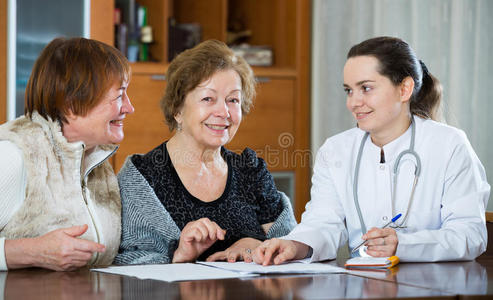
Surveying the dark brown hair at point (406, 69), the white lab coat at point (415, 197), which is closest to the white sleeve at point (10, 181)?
the white lab coat at point (415, 197)

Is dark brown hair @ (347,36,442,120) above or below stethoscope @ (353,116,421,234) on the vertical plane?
above

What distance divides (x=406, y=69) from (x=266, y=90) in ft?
5.64

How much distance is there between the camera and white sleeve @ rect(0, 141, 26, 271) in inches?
57.9

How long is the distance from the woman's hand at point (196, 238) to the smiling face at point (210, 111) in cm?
44

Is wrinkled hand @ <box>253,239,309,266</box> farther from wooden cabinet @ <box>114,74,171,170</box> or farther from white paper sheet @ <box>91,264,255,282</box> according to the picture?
wooden cabinet @ <box>114,74,171,170</box>

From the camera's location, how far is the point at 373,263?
1.41 metres

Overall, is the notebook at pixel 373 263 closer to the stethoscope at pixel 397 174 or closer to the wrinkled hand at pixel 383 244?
the wrinkled hand at pixel 383 244

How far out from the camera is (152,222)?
1.81 meters

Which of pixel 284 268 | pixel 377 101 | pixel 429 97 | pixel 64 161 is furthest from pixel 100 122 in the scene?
pixel 429 97

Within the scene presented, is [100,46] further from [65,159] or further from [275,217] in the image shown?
[275,217]

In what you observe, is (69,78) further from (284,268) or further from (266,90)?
(266,90)

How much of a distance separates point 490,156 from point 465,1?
66 centimetres

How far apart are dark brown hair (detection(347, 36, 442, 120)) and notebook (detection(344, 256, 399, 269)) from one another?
0.60m

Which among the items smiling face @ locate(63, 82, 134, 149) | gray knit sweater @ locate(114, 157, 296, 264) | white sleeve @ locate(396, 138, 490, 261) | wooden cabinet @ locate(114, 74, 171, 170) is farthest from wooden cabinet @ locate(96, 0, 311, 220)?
white sleeve @ locate(396, 138, 490, 261)
